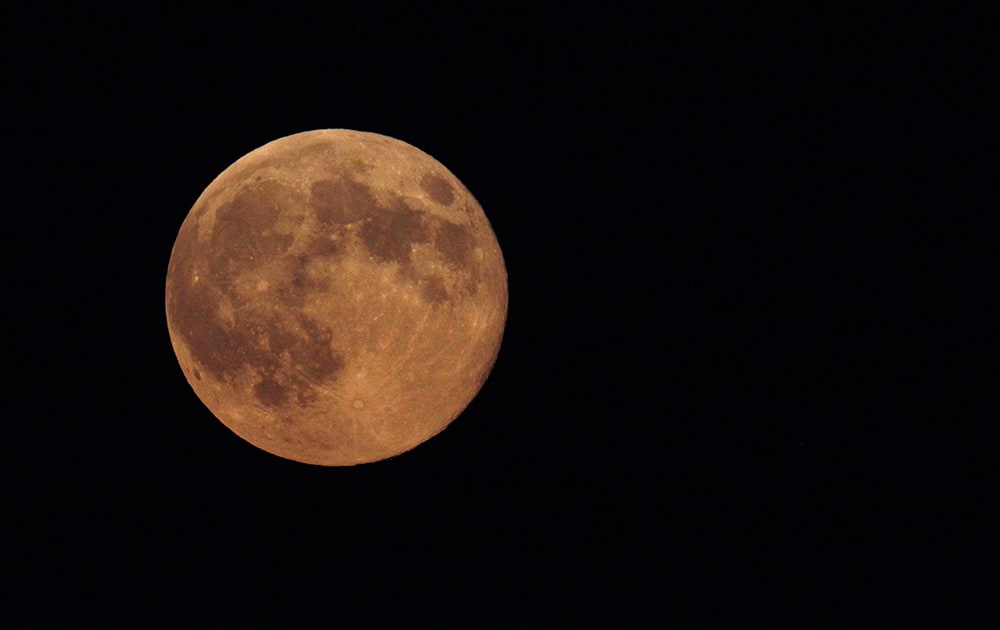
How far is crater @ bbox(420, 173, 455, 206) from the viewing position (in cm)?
323

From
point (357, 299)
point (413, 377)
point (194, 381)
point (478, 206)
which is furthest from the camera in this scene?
point (478, 206)

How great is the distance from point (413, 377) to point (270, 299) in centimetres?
73

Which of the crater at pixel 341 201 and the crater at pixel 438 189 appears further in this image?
the crater at pixel 438 189

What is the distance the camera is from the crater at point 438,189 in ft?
10.6

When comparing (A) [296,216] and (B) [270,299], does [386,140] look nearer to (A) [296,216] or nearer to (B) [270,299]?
(A) [296,216]

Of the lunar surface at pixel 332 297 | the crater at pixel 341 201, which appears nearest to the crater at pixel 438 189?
the lunar surface at pixel 332 297

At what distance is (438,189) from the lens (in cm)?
328

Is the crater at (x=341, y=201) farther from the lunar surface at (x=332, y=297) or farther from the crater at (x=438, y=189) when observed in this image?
the crater at (x=438, y=189)

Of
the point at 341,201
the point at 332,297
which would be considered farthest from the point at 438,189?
the point at 332,297

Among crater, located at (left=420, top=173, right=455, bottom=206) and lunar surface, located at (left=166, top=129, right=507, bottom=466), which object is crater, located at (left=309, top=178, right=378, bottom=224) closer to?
lunar surface, located at (left=166, top=129, right=507, bottom=466)

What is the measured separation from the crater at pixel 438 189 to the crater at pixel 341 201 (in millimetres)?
315

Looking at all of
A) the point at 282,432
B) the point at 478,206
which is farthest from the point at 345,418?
the point at 478,206

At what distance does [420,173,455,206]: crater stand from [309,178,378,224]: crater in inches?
12.4

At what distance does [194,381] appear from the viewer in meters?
3.35
